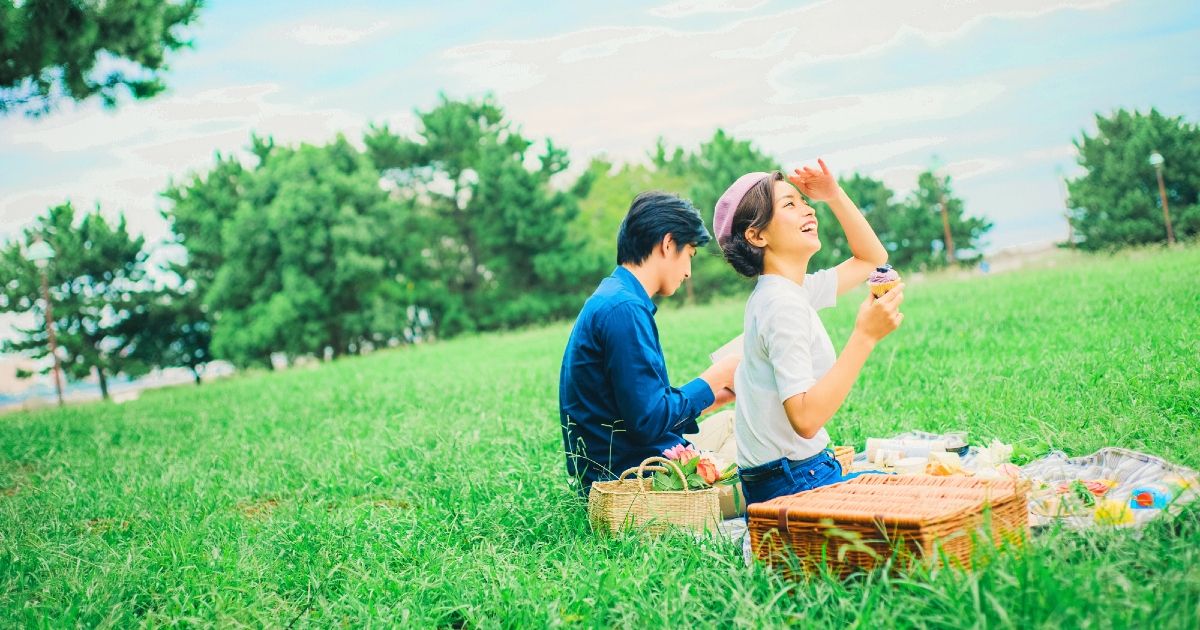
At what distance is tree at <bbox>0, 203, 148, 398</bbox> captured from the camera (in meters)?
39.2

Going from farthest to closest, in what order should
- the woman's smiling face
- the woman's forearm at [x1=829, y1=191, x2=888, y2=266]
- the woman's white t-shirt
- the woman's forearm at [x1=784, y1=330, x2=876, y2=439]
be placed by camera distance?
1. the woman's forearm at [x1=829, y1=191, x2=888, y2=266]
2. the woman's smiling face
3. the woman's white t-shirt
4. the woman's forearm at [x1=784, y1=330, x2=876, y2=439]

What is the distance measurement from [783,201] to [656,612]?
1.50 m

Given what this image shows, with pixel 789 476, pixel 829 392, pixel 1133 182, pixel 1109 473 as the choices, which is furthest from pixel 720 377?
pixel 1133 182

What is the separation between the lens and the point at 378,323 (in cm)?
3338

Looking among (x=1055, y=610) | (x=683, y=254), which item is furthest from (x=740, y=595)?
(x=683, y=254)

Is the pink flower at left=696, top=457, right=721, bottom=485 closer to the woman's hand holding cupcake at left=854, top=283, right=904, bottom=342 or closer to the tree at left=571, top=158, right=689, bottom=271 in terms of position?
the woman's hand holding cupcake at left=854, top=283, right=904, bottom=342

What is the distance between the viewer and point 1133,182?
41.0m

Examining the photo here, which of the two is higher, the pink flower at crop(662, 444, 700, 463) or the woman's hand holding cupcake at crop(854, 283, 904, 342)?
the woman's hand holding cupcake at crop(854, 283, 904, 342)

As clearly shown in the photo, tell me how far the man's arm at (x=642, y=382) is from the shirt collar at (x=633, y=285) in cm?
9

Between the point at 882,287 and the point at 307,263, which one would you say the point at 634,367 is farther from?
the point at 307,263

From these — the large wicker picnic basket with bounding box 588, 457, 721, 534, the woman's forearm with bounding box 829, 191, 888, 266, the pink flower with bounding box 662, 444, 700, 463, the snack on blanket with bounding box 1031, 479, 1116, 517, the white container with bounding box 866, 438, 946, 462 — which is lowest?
the white container with bounding box 866, 438, 946, 462

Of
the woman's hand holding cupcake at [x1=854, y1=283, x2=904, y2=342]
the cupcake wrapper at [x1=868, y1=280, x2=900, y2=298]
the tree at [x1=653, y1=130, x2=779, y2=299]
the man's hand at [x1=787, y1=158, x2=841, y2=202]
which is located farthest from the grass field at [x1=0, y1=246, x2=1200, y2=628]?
the tree at [x1=653, y1=130, x2=779, y2=299]

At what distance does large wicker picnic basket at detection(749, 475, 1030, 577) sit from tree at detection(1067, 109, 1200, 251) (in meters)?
39.5

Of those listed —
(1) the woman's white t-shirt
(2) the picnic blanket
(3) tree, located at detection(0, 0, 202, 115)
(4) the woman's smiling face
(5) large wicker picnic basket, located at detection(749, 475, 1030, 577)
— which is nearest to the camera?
Answer: (5) large wicker picnic basket, located at detection(749, 475, 1030, 577)
